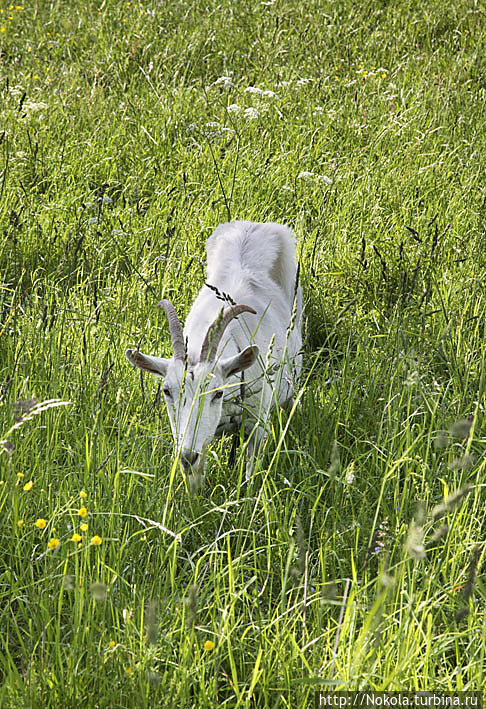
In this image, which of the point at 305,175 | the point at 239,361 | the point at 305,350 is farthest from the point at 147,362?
the point at 305,175

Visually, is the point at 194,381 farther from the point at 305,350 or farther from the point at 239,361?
the point at 305,350

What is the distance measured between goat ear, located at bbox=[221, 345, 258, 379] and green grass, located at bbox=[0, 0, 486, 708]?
1.05 feet

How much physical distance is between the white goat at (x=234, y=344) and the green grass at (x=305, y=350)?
18 centimetres

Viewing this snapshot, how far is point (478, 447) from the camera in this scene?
3219 mm

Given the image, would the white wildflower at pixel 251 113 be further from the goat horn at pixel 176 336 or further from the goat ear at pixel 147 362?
the goat ear at pixel 147 362

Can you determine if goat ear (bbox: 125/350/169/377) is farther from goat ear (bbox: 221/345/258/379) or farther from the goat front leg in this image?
the goat front leg

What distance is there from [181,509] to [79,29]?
764cm

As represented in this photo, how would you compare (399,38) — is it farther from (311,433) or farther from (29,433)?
(29,433)

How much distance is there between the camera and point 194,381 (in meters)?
3.03

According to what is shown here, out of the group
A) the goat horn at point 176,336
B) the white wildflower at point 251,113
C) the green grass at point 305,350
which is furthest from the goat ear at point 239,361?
the white wildflower at point 251,113

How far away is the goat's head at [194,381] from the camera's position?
284 cm

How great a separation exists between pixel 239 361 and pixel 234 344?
404mm

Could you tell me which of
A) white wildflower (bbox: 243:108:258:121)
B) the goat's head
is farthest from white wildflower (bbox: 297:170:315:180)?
the goat's head

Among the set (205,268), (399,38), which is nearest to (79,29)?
(399,38)
